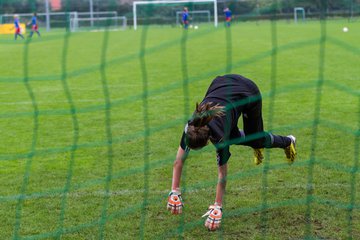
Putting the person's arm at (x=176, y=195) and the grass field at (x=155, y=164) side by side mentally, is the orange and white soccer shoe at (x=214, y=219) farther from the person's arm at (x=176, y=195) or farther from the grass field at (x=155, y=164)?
the person's arm at (x=176, y=195)

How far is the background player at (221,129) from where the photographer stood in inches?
165

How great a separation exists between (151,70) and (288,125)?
24.6 feet

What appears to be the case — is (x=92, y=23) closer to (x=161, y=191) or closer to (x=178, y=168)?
(x=161, y=191)

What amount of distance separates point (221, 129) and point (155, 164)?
1999 millimetres

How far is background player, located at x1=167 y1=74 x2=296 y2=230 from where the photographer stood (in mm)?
4188

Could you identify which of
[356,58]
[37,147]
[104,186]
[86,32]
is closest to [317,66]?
[356,58]

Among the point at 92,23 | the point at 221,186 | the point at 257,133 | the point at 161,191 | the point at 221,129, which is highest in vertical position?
the point at 92,23

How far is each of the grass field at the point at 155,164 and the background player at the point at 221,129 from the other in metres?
0.20

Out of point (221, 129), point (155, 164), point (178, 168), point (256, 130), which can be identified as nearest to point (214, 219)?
point (178, 168)

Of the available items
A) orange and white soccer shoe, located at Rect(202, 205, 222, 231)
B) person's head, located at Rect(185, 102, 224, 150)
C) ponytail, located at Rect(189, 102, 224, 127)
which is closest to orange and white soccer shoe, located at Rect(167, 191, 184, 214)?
orange and white soccer shoe, located at Rect(202, 205, 222, 231)

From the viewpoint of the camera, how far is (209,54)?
18562 millimetres

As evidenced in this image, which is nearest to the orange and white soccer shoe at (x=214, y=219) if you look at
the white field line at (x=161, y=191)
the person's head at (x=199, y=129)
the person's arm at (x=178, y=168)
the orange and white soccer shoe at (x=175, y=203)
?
the orange and white soccer shoe at (x=175, y=203)

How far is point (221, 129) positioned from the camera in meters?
4.28

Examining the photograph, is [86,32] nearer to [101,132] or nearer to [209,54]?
[209,54]
